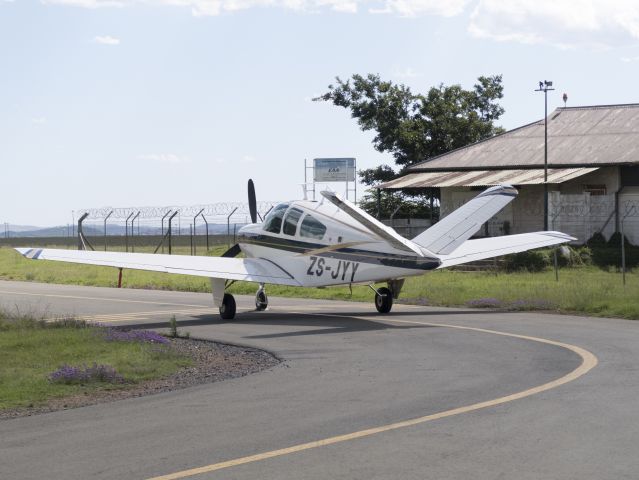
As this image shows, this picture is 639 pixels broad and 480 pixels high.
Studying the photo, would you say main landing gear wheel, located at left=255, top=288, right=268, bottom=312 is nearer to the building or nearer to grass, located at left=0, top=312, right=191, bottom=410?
grass, located at left=0, top=312, right=191, bottom=410

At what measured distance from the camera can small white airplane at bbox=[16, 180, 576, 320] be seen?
21.6 m

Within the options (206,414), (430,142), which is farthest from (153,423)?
(430,142)

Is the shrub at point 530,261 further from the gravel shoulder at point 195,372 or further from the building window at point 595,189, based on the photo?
the gravel shoulder at point 195,372

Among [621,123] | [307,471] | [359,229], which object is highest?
[621,123]

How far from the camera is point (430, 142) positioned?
62.0m

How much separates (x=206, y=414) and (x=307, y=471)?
9.93 feet

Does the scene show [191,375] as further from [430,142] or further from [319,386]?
[430,142]

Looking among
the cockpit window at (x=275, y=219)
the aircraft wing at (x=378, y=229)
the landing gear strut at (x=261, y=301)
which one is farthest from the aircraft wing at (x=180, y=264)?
the aircraft wing at (x=378, y=229)

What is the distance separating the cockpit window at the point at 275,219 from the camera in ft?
80.8

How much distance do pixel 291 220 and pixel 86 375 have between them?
11.1 metres

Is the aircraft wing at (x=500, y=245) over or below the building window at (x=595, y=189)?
below

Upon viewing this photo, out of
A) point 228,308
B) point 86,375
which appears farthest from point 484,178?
point 86,375

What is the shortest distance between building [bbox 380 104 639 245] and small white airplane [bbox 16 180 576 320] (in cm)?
1882

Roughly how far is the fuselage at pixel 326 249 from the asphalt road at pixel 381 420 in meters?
3.20
